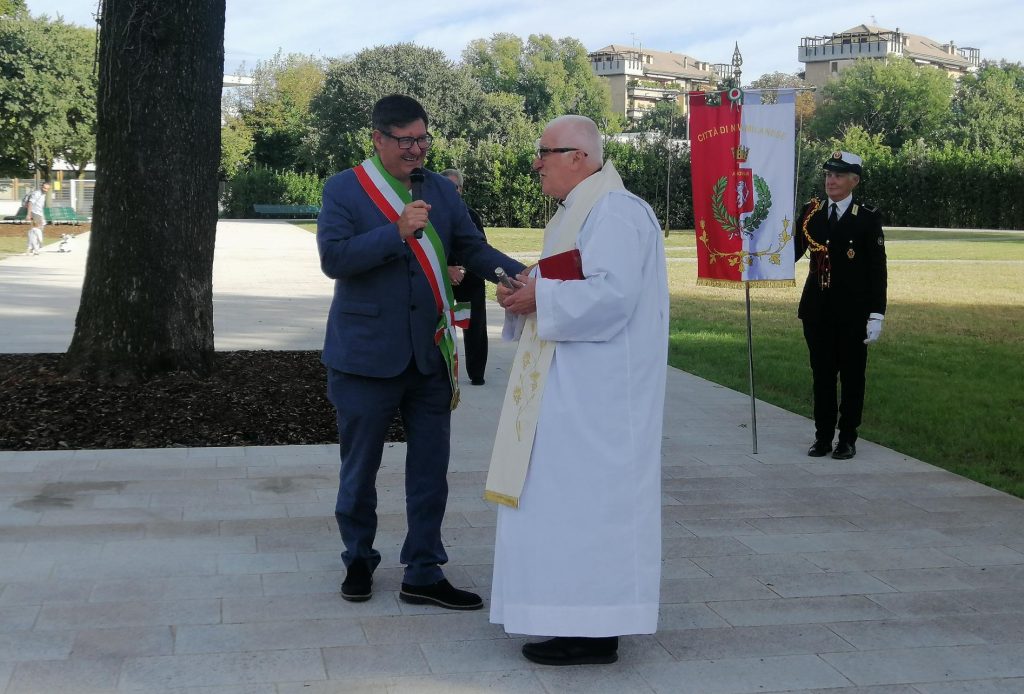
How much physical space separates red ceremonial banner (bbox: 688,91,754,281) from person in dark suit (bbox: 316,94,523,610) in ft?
10.7

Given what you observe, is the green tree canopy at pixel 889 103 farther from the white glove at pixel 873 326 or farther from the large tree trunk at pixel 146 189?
the white glove at pixel 873 326

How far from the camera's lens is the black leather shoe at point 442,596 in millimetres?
4746

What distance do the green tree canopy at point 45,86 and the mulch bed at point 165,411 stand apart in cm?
4469

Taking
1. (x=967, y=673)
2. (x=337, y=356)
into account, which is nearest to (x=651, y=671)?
(x=967, y=673)

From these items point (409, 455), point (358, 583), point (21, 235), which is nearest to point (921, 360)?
point (409, 455)

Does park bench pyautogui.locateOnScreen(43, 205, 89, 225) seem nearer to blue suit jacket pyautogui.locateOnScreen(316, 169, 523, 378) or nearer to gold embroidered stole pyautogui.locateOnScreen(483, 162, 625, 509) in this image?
blue suit jacket pyautogui.locateOnScreen(316, 169, 523, 378)

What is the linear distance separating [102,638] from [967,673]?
3084mm

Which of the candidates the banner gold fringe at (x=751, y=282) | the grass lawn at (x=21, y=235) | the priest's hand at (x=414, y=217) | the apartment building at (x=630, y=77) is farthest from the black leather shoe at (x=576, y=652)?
the apartment building at (x=630, y=77)

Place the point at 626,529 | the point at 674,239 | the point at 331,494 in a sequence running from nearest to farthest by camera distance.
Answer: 1. the point at 626,529
2. the point at 331,494
3. the point at 674,239

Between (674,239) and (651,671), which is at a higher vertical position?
(674,239)

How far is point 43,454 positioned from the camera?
7.45 meters

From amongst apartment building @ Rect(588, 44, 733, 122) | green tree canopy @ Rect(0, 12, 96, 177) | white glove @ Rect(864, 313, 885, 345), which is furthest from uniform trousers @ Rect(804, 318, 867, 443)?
apartment building @ Rect(588, 44, 733, 122)

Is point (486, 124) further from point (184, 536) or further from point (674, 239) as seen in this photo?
point (184, 536)

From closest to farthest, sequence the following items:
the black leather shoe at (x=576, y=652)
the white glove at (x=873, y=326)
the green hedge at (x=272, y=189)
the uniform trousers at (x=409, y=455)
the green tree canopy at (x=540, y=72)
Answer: the black leather shoe at (x=576, y=652)
the uniform trousers at (x=409, y=455)
the white glove at (x=873, y=326)
the green hedge at (x=272, y=189)
the green tree canopy at (x=540, y=72)
